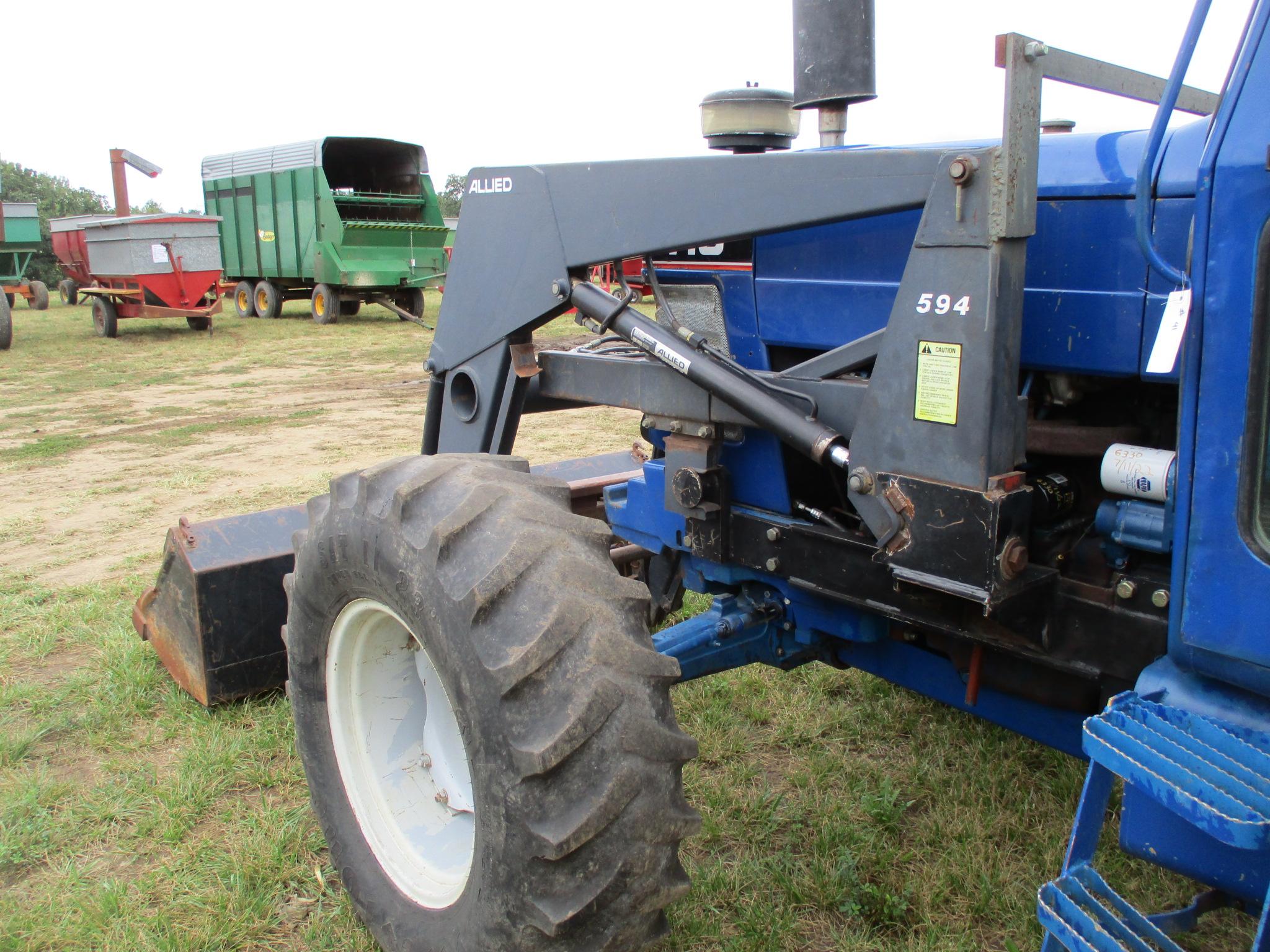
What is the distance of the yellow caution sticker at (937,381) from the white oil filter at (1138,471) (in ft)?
1.03

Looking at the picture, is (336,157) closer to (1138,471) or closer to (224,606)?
(224,606)

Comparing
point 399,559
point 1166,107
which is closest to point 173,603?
point 399,559

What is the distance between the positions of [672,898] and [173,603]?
224 centimetres

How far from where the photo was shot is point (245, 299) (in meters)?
18.9

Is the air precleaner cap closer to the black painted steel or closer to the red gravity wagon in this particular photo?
the black painted steel

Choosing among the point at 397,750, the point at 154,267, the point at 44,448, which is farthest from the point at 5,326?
the point at 397,750

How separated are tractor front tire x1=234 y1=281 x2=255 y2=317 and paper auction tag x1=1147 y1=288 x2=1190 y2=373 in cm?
1907

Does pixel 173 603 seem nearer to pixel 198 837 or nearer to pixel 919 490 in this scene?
pixel 198 837

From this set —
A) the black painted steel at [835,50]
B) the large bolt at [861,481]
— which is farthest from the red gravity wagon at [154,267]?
the large bolt at [861,481]

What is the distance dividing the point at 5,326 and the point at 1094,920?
52.2ft

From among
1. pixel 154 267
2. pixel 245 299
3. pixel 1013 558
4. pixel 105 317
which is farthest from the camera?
pixel 245 299

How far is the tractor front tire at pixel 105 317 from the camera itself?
15.8 metres

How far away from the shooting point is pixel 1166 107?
1426 millimetres

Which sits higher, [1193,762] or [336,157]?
[336,157]
